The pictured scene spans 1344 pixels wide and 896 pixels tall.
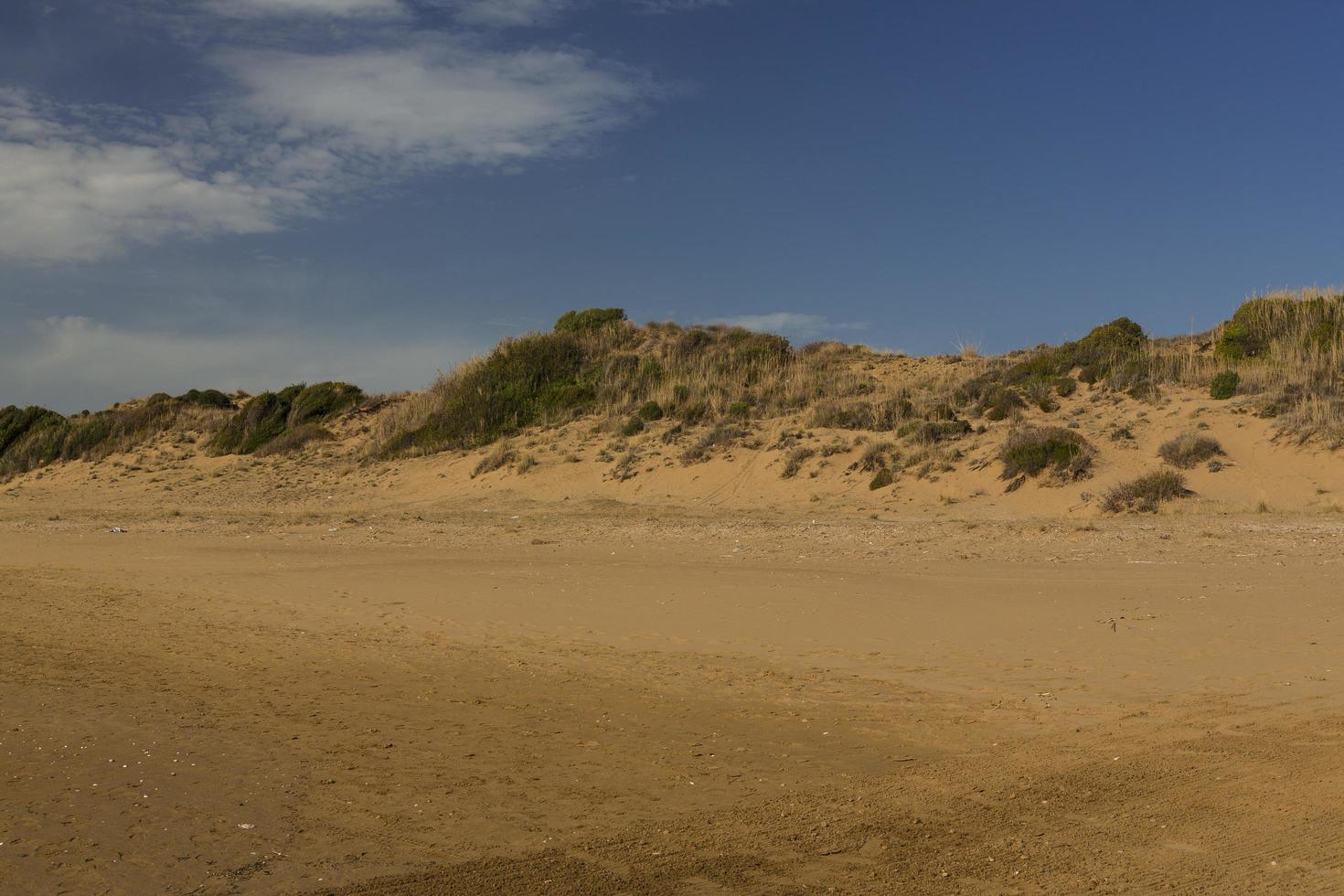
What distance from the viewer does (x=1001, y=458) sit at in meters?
24.0

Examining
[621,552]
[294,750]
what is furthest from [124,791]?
[621,552]

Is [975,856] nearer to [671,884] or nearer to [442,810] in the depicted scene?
[671,884]

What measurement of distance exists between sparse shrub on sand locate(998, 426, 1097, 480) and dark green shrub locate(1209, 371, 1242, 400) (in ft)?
14.4

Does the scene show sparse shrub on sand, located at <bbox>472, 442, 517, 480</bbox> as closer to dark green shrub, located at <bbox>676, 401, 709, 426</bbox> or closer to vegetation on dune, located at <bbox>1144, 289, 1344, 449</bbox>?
dark green shrub, located at <bbox>676, 401, 709, 426</bbox>

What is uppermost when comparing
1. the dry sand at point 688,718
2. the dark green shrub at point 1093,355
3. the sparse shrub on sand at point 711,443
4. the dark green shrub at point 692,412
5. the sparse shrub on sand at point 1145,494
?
the dark green shrub at point 1093,355

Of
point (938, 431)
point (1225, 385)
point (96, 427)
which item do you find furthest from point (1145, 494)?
point (96, 427)

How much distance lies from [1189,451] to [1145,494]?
8.82ft

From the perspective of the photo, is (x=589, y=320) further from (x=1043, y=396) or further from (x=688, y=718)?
(x=688, y=718)

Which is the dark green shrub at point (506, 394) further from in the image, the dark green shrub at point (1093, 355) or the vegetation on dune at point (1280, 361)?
the vegetation on dune at point (1280, 361)

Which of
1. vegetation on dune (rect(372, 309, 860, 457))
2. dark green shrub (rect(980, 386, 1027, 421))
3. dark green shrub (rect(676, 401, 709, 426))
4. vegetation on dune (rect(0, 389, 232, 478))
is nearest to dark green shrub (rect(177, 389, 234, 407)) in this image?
vegetation on dune (rect(0, 389, 232, 478))

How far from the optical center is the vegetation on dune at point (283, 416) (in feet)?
Answer: 128

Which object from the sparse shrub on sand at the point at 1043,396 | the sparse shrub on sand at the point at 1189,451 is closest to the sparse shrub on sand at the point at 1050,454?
the sparse shrub on sand at the point at 1189,451

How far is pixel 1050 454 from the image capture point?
23219 mm

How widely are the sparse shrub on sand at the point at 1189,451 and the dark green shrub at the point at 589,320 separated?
2283 centimetres
